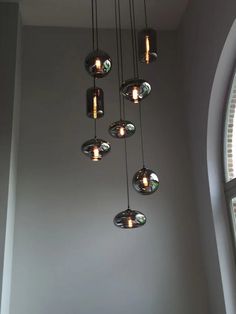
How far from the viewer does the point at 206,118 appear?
3.41 m

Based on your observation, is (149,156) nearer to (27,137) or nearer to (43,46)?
(27,137)

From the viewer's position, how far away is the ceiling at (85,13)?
12.7 feet

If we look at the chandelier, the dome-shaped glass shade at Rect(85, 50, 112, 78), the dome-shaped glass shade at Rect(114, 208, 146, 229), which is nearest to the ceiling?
the chandelier

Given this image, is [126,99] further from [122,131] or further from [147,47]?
[147,47]

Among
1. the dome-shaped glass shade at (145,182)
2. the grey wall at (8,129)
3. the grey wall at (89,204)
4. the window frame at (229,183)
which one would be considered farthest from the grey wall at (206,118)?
the grey wall at (8,129)

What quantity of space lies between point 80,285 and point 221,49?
255cm

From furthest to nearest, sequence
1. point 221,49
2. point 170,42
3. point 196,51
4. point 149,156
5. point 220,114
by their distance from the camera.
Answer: point 170,42, point 149,156, point 196,51, point 220,114, point 221,49

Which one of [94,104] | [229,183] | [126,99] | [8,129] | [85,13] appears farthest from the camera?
[85,13]

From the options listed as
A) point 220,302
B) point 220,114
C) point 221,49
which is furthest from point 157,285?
point 221,49

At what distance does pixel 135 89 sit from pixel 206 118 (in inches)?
60.3

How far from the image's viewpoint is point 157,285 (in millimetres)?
3486

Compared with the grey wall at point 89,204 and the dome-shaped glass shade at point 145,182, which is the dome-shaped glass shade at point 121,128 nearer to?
the dome-shaped glass shade at point 145,182

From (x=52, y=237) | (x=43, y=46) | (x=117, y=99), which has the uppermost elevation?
(x=43, y=46)

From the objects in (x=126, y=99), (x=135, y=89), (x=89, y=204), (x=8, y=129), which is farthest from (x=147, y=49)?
(x=89, y=204)
